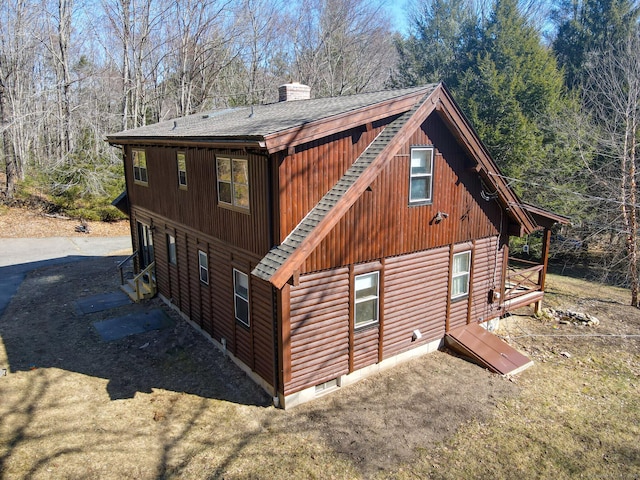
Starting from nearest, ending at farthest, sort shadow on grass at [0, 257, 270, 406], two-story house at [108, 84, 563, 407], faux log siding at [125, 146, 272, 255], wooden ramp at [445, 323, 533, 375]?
1. two-story house at [108, 84, 563, 407]
2. faux log siding at [125, 146, 272, 255]
3. shadow on grass at [0, 257, 270, 406]
4. wooden ramp at [445, 323, 533, 375]

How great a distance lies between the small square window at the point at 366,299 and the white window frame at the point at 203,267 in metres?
4.47

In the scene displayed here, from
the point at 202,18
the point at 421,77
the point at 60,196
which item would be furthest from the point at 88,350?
the point at 202,18

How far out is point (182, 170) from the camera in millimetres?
13266

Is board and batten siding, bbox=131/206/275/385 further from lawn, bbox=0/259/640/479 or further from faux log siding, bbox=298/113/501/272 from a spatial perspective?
faux log siding, bbox=298/113/501/272

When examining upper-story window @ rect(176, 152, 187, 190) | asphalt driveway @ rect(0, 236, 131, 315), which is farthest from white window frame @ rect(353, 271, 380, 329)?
asphalt driveway @ rect(0, 236, 131, 315)

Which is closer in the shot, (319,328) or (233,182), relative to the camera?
(319,328)

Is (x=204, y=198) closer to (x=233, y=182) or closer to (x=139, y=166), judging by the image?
(x=233, y=182)

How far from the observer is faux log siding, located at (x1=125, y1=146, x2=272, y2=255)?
31.7 ft

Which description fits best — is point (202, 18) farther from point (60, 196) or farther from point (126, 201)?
point (126, 201)

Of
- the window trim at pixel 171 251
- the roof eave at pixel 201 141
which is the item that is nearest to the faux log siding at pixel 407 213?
the roof eave at pixel 201 141

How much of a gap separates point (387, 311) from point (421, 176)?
343cm

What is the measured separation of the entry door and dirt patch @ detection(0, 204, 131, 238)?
11.8 m

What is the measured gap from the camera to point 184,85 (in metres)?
34.5

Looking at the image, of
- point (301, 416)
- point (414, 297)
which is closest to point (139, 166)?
point (414, 297)
